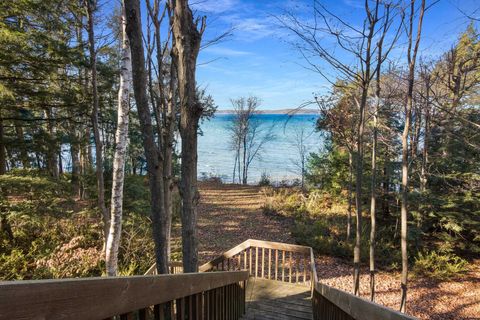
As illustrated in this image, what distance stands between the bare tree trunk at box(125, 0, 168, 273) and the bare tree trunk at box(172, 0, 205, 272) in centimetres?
28

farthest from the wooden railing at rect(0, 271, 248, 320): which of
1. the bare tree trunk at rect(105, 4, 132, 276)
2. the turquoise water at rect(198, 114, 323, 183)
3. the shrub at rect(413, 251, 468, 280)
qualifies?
the turquoise water at rect(198, 114, 323, 183)

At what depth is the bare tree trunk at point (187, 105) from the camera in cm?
332

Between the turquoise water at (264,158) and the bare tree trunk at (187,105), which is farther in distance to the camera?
the turquoise water at (264,158)

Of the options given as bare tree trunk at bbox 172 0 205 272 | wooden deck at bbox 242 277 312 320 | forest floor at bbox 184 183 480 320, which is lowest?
forest floor at bbox 184 183 480 320

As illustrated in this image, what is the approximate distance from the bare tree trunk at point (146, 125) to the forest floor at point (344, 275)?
5451mm

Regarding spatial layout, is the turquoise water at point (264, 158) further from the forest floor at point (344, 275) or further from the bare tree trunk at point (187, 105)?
the bare tree trunk at point (187, 105)

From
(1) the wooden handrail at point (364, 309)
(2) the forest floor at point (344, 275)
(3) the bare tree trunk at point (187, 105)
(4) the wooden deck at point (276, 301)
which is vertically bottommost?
(2) the forest floor at point (344, 275)

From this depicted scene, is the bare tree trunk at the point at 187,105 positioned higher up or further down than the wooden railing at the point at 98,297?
higher up

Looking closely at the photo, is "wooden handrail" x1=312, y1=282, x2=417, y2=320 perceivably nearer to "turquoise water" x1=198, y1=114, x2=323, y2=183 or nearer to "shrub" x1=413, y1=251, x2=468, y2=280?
"shrub" x1=413, y1=251, x2=468, y2=280

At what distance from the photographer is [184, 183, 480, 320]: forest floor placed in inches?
264

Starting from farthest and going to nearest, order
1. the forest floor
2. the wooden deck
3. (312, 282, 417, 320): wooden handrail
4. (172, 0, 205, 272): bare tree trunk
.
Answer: the forest floor
the wooden deck
(172, 0, 205, 272): bare tree trunk
(312, 282, 417, 320): wooden handrail

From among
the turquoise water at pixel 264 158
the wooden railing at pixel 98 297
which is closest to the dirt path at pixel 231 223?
the wooden railing at pixel 98 297

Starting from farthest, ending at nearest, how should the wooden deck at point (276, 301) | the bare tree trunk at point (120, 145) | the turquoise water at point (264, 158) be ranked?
1. the turquoise water at point (264, 158)
2. the bare tree trunk at point (120, 145)
3. the wooden deck at point (276, 301)

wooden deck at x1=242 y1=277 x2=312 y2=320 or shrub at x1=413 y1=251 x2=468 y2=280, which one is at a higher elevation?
wooden deck at x1=242 y1=277 x2=312 y2=320
